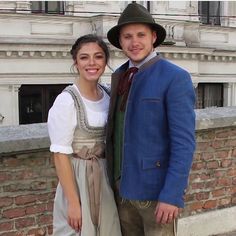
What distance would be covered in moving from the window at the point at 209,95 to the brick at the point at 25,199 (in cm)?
1291

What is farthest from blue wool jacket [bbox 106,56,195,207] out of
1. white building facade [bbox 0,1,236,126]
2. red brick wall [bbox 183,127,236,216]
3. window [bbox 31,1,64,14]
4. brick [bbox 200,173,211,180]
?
window [bbox 31,1,64,14]

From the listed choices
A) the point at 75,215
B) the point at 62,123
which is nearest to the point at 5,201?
the point at 75,215

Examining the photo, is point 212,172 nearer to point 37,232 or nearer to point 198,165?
point 198,165

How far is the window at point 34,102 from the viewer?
1285cm

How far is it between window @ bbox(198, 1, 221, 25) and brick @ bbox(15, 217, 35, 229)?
1302 centimetres

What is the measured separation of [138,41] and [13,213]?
5.46 ft

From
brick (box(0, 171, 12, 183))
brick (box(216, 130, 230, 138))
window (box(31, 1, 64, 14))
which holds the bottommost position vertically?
brick (box(0, 171, 12, 183))

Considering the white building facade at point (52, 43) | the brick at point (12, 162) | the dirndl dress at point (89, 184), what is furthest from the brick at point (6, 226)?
the white building facade at point (52, 43)

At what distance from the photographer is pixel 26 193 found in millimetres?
3438

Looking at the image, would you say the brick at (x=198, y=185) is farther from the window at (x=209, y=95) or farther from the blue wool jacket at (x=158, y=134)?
the window at (x=209, y=95)

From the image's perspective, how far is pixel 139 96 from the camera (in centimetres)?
238

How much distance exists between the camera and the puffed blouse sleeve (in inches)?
94.5

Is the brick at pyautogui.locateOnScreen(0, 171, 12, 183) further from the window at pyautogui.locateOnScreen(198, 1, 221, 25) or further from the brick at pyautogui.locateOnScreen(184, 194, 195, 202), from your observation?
the window at pyautogui.locateOnScreen(198, 1, 221, 25)

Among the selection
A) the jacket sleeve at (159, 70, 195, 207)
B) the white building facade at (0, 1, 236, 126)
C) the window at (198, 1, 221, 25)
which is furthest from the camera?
the window at (198, 1, 221, 25)
